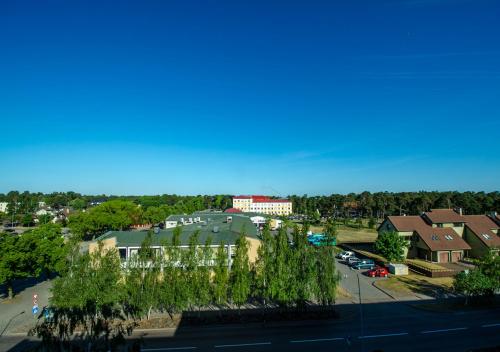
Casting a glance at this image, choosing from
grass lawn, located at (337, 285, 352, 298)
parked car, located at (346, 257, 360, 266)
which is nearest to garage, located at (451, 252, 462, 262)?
parked car, located at (346, 257, 360, 266)

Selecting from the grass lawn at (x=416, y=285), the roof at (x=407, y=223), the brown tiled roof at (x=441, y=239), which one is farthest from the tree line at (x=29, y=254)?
the brown tiled roof at (x=441, y=239)

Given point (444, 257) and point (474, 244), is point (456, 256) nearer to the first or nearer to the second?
point (444, 257)

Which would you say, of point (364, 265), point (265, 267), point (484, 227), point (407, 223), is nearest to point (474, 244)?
point (484, 227)

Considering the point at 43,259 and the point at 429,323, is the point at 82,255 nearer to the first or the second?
the point at 43,259

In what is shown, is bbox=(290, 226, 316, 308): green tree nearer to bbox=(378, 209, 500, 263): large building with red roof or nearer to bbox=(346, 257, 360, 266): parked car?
bbox=(346, 257, 360, 266): parked car

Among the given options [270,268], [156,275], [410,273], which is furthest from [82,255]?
[410,273]

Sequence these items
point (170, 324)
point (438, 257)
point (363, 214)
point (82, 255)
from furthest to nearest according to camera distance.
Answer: point (363, 214) → point (438, 257) → point (170, 324) → point (82, 255)

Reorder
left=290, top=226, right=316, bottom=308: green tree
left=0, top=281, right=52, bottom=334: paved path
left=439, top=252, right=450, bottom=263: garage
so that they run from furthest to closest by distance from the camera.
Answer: left=439, top=252, right=450, bottom=263: garage → left=290, top=226, right=316, bottom=308: green tree → left=0, top=281, right=52, bottom=334: paved path
